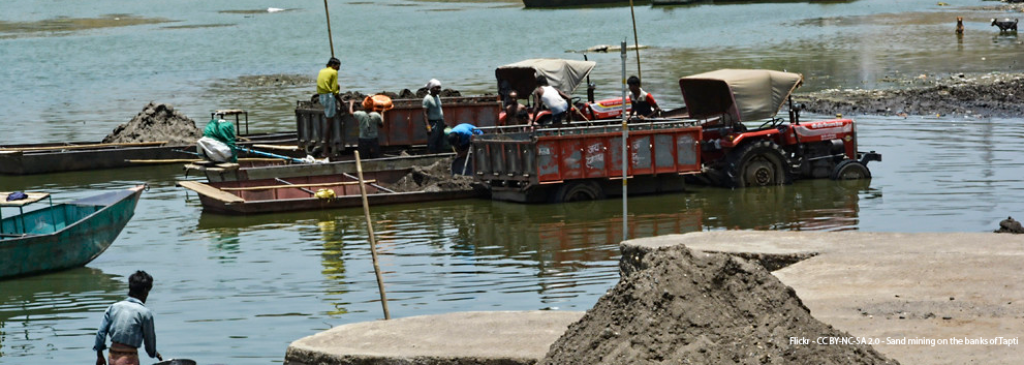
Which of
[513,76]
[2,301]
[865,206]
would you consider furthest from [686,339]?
[513,76]

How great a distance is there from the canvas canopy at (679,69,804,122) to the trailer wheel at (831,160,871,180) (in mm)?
1537

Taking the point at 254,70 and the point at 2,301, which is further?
the point at 254,70

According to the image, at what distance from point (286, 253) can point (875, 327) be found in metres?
10.3

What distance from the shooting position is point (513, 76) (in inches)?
1093

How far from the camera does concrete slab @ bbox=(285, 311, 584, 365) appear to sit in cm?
945

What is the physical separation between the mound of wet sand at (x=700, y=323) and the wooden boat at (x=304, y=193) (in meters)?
13.7

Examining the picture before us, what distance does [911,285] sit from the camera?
1089 cm

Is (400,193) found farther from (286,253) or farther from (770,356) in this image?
(770,356)

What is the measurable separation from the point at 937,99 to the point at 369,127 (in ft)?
58.8

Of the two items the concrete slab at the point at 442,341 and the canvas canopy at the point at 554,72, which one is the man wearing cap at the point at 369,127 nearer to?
the canvas canopy at the point at 554,72

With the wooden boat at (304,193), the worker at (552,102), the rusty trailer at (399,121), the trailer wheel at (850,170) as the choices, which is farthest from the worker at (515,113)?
the trailer wheel at (850,170)

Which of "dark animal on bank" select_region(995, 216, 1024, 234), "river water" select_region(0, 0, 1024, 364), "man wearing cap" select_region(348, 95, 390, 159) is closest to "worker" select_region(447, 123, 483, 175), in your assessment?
"man wearing cap" select_region(348, 95, 390, 159)

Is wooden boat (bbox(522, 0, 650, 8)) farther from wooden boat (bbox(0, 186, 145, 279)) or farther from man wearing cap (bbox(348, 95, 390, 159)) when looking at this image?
wooden boat (bbox(0, 186, 145, 279))

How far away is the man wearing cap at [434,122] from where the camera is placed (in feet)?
80.0
